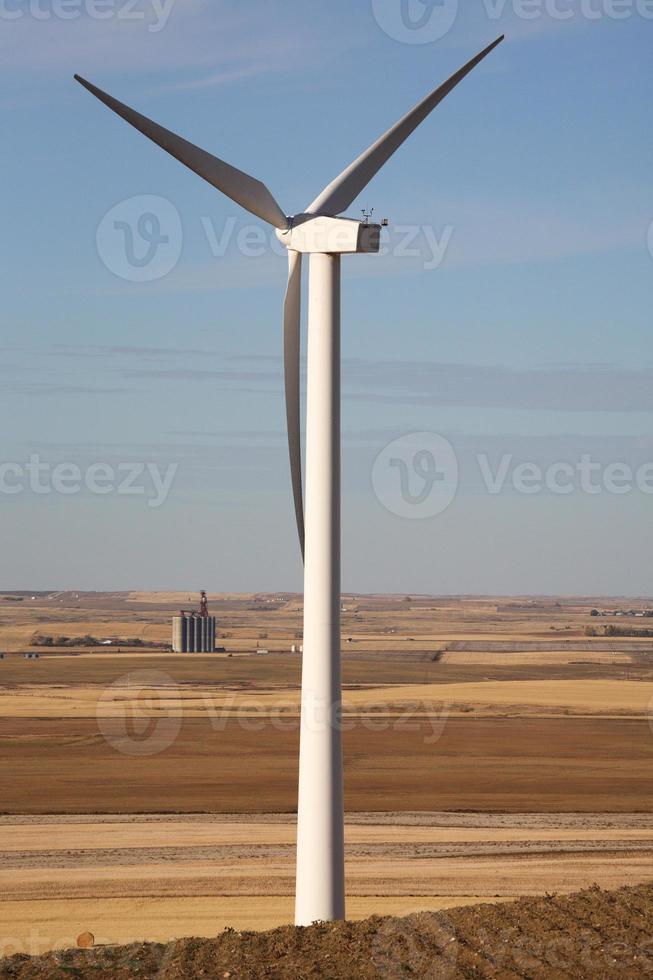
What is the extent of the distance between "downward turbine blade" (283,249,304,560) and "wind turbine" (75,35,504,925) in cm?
5

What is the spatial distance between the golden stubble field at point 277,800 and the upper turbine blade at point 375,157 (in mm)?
14744

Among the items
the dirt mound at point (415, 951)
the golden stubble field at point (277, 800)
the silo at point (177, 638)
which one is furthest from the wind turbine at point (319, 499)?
the silo at point (177, 638)

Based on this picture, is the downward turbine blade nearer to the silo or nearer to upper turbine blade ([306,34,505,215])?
upper turbine blade ([306,34,505,215])

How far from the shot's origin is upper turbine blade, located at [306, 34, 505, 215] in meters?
23.3

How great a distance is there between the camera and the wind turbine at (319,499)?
21125mm

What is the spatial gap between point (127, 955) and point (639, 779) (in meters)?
41.9

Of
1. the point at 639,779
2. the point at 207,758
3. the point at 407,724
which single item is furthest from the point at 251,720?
the point at 639,779

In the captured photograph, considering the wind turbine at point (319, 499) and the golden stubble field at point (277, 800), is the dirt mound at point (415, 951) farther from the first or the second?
the golden stubble field at point (277, 800)

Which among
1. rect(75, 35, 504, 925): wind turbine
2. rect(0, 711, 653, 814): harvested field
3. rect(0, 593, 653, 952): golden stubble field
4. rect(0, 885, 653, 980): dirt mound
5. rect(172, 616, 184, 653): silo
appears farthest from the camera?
rect(172, 616, 184, 653): silo

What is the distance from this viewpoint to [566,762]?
62156mm

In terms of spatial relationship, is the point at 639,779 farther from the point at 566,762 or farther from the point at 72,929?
the point at 72,929

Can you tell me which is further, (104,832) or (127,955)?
(104,832)

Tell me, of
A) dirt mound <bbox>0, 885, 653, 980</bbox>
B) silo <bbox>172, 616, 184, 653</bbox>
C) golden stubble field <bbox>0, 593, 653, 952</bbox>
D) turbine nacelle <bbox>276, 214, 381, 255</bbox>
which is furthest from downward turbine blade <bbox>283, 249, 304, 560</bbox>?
silo <bbox>172, 616, 184, 653</bbox>

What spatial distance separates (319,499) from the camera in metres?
21.5
